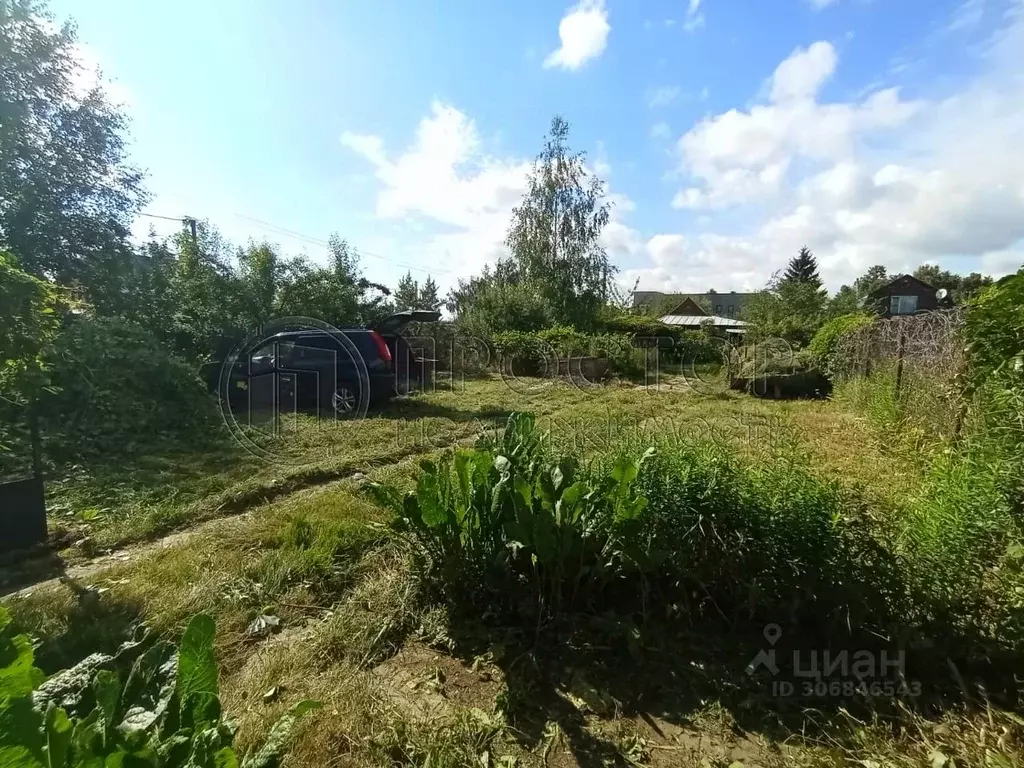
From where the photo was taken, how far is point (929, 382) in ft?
17.0

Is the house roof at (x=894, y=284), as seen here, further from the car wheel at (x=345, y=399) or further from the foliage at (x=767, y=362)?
the car wheel at (x=345, y=399)

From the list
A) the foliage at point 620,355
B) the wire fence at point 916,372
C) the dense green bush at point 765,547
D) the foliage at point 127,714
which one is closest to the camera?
the foliage at point 127,714

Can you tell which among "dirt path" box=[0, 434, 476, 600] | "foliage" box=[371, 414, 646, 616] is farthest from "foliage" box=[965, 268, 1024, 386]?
"dirt path" box=[0, 434, 476, 600]

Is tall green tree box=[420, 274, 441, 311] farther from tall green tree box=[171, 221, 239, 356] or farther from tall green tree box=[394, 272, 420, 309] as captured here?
tall green tree box=[171, 221, 239, 356]

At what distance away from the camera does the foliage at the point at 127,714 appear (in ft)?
2.78

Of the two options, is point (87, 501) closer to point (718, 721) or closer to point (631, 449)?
point (631, 449)

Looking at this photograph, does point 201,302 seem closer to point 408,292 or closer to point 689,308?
point 408,292

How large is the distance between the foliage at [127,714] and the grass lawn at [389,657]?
53 centimetres

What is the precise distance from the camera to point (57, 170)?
27.9 feet

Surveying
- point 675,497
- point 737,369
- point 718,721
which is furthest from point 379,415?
point 737,369

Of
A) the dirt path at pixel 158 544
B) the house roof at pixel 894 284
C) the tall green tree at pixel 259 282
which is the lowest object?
the dirt path at pixel 158 544

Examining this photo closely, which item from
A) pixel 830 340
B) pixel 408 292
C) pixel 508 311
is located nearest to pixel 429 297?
pixel 408 292

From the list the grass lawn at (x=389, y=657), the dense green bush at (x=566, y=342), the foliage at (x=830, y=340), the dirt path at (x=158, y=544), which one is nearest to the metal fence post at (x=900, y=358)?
the grass lawn at (x=389, y=657)

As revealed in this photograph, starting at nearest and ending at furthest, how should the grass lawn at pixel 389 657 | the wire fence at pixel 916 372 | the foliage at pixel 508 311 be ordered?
the grass lawn at pixel 389 657 → the wire fence at pixel 916 372 → the foliage at pixel 508 311
